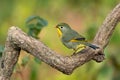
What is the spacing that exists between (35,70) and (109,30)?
79 cm

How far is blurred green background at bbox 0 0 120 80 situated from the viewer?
8.36 ft

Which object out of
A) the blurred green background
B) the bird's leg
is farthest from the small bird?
the blurred green background

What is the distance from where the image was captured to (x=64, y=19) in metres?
3.61

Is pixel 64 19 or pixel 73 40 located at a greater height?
pixel 73 40

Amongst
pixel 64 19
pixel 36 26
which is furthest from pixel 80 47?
pixel 64 19

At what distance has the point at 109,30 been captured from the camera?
1767 millimetres

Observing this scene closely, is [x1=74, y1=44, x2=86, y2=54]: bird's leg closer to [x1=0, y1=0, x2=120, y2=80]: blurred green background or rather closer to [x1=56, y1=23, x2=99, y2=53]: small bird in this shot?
[x1=56, y1=23, x2=99, y2=53]: small bird

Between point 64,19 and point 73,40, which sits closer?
point 73,40

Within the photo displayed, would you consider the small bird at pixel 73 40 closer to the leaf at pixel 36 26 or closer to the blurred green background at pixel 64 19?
the leaf at pixel 36 26

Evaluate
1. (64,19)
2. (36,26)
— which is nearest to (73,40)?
(36,26)

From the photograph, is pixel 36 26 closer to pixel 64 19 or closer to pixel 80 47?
pixel 80 47

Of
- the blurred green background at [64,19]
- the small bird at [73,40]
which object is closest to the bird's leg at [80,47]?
the small bird at [73,40]

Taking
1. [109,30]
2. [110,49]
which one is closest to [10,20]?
[110,49]

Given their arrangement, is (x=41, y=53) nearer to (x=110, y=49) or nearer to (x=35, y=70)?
(x=35, y=70)
